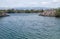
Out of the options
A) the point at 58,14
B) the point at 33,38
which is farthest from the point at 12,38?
the point at 58,14

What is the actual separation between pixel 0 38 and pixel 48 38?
25.7 feet

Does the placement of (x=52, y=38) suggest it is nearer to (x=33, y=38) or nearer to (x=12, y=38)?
(x=33, y=38)

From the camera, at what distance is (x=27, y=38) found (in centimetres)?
2055

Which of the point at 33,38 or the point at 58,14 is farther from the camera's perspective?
the point at 58,14

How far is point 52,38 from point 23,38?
4.71 meters

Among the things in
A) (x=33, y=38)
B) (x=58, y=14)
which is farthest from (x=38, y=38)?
(x=58, y=14)

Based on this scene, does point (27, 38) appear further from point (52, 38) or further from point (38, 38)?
point (52, 38)

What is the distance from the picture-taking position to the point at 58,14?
76375mm

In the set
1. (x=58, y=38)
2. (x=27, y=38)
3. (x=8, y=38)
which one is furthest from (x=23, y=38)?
(x=58, y=38)

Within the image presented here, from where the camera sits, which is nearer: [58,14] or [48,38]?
[48,38]

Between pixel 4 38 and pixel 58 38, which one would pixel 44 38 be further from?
pixel 4 38

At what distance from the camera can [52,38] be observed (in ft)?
68.3

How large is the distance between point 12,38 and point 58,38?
7.40 meters

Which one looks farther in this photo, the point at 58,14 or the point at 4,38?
the point at 58,14
